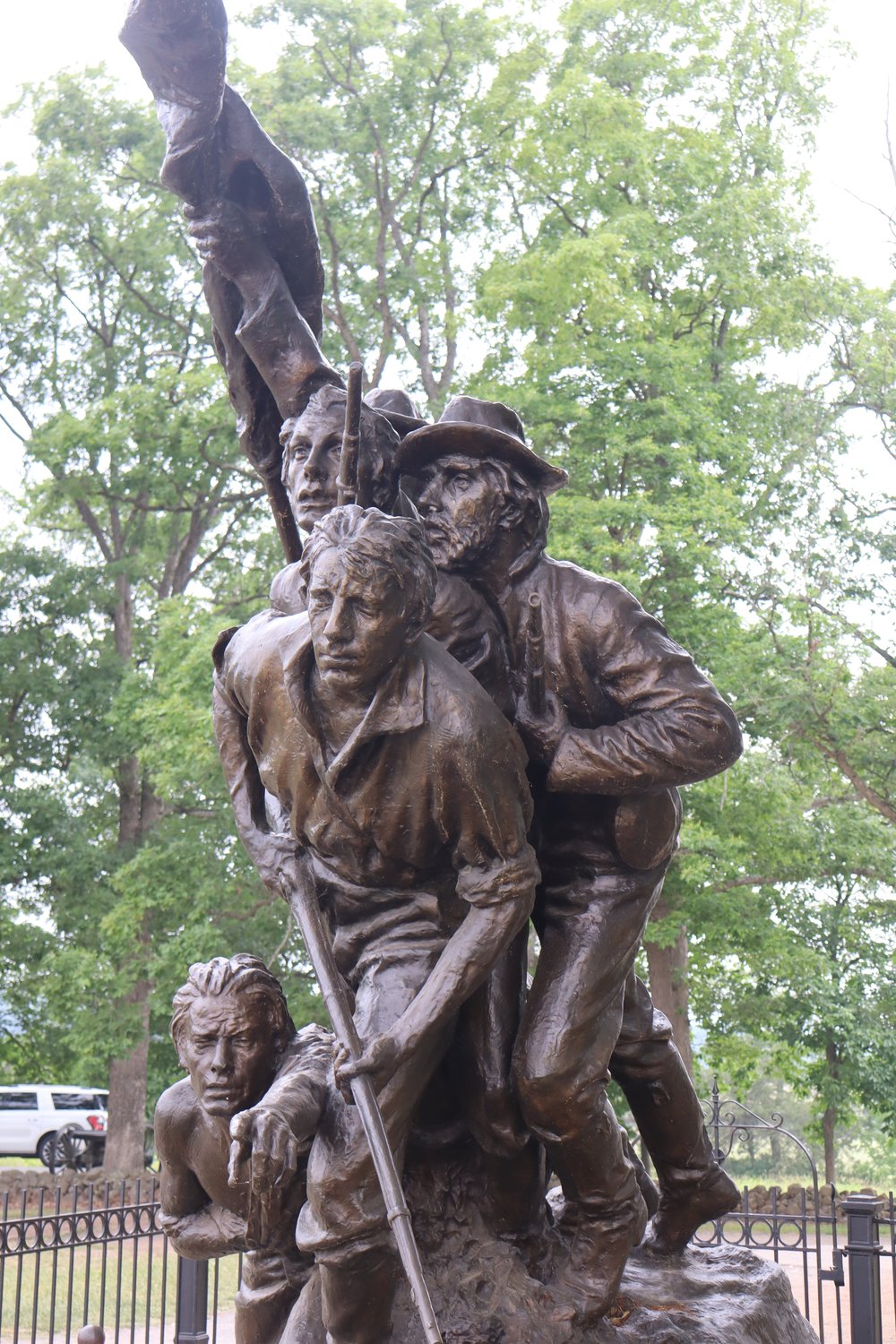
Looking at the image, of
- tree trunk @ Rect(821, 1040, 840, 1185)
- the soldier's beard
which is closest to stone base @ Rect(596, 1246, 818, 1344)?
the soldier's beard

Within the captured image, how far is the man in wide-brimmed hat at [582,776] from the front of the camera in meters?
3.36

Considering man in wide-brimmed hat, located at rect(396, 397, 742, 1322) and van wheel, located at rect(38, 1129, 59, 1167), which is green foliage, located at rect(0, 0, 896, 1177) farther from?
man in wide-brimmed hat, located at rect(396, 397, 742, 1322)

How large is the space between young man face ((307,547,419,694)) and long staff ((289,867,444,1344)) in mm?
602

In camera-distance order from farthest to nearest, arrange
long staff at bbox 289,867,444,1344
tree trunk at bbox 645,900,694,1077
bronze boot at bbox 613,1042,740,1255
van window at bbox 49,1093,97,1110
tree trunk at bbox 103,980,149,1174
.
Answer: van window at bbox 49,1093,97,1110
tree trunk at bbox 103,980,149,1174
tree trunk at bbox 645,900,694,1077
bronze boot at bbox 613,1042,740,1255
long staff at bbox 289,867,444,1344

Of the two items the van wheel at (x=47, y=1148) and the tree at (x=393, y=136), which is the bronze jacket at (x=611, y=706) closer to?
the tree at (x=393, y=136)

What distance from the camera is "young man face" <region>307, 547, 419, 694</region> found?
116 inches

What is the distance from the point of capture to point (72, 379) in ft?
62.8

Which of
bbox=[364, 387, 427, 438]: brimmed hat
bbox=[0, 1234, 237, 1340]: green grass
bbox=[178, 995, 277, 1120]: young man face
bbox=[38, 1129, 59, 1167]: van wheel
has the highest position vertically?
bbox=[364, 387, 427, 438]: brimmed hat

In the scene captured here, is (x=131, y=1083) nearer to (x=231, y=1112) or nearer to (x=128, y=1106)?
(x=128, y=1106)

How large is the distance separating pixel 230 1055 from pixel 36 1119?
18.9 metres

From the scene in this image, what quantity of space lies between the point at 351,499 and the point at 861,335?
13062 millimetres

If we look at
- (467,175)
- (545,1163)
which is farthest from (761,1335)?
(467,175)

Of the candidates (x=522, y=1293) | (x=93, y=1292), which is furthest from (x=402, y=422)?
(x=93, y=1292)

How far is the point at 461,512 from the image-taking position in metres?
3.66
